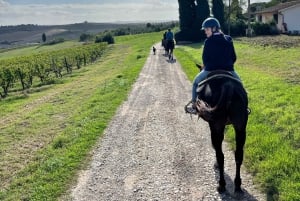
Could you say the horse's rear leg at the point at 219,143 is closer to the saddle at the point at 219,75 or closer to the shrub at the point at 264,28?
the saddle at the point at 219,75

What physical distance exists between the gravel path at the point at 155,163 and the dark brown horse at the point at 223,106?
646 millimetres

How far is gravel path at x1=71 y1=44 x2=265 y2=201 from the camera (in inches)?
261

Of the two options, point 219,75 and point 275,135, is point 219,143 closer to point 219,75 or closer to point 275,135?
point 219,75

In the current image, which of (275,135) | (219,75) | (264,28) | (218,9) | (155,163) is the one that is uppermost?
(218,9)

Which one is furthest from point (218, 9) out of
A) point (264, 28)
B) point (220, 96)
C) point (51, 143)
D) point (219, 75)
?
point (220, 96)

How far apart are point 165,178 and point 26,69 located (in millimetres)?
25776

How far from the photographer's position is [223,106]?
19.7 feet

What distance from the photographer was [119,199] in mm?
6508

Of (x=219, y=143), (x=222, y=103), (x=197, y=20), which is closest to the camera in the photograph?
(x=222, y=103)

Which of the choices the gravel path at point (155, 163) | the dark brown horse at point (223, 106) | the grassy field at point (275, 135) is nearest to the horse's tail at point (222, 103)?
the dark brown horse at point (223, 106)

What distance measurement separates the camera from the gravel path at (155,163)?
6.62m

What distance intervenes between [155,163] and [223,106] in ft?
8.71

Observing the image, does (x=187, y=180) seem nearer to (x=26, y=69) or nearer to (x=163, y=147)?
(x=163, y=147)

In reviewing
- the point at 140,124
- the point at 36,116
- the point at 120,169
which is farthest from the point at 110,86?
the point at 120,169
